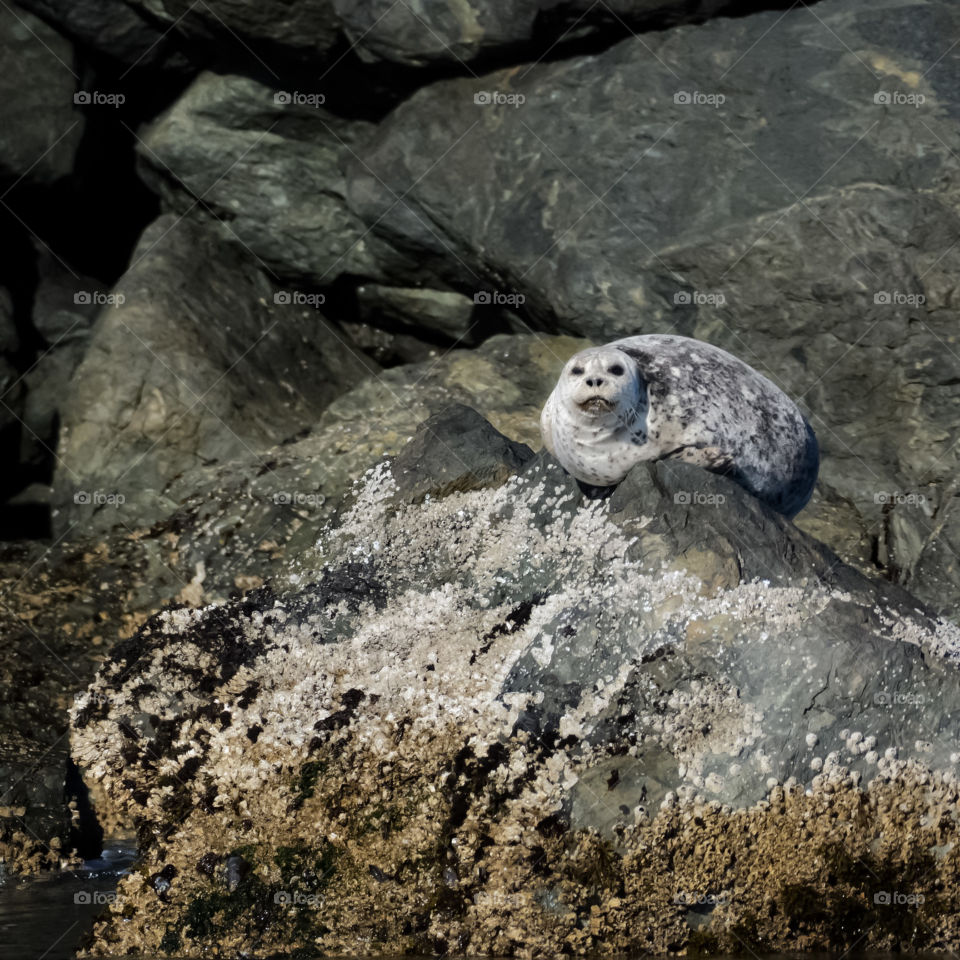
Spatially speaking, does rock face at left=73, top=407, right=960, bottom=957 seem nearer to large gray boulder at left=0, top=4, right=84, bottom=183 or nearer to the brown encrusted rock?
the brown encrusted rock

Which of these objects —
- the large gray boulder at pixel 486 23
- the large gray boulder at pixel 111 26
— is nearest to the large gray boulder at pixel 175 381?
the large gray boulder at pixel 111 26

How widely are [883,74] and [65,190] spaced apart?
592 centimetres

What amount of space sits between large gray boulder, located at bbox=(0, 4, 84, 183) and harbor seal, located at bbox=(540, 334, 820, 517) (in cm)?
581

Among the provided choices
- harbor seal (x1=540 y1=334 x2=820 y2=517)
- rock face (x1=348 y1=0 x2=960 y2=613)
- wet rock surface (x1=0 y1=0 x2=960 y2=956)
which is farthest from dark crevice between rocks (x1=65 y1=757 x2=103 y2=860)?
rock face (x1=348 y1=0 x2=960 y2=613)

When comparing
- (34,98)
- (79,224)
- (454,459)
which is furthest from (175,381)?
(454,459)

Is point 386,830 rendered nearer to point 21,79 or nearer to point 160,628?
point 160,628

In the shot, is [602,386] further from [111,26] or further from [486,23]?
[111,26]

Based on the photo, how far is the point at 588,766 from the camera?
4188mm

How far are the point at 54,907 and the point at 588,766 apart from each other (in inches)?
84.3

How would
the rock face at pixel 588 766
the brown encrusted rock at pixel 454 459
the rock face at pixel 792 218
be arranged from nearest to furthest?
1. the rock face at pixel 588 766
2. the brown encrusted rock at pixel 454 459
3. the rock face at pixel 792 218

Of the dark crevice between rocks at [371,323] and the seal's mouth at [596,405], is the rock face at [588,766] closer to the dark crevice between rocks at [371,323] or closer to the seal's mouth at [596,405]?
the seal's mouth at [596,405]

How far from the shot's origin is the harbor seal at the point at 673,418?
495cm

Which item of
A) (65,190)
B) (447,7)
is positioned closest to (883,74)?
(447,7)

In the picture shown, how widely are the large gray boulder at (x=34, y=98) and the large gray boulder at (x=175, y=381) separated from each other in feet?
3.01
